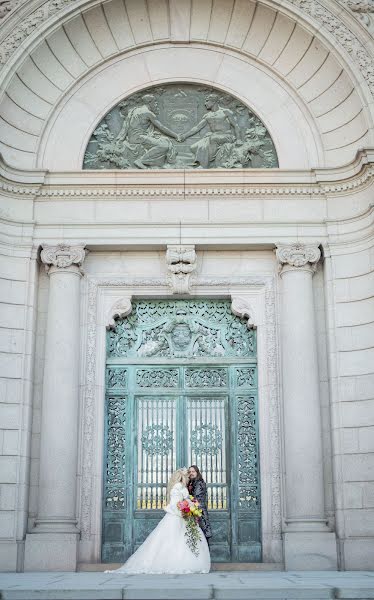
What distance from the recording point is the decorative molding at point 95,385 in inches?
522

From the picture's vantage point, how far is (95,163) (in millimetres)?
14609

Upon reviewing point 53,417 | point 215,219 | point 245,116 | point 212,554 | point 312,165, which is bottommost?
point 212,554

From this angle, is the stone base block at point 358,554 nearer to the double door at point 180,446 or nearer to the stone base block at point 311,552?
the stone base block at point 311,552

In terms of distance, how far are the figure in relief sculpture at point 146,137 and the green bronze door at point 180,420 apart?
256 cm

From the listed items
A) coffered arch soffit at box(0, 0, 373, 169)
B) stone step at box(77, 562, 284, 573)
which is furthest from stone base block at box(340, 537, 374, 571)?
coffered arch soffit at box(0, 0, 373, 169)

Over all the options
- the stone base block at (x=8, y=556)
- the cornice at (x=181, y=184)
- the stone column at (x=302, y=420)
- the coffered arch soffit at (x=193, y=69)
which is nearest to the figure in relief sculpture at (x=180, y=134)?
the coffered arch soffit at (x=193, y=69)

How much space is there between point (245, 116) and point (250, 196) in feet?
5.43

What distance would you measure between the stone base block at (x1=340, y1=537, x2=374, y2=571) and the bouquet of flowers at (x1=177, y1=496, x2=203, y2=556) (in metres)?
2.28

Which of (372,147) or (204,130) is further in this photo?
(204,130)

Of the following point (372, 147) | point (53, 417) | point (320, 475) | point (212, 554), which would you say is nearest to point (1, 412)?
point (53, 417)

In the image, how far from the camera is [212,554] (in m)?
13.3

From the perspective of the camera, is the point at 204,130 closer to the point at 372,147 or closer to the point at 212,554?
the point at 372,147

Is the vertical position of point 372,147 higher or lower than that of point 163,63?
lower

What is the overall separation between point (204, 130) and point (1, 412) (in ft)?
20.2
